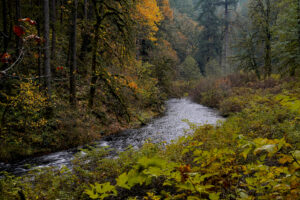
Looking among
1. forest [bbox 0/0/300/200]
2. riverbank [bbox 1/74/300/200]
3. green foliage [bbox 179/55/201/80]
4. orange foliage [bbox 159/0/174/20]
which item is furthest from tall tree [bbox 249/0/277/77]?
green foliage [bbox 179/55/201/80]

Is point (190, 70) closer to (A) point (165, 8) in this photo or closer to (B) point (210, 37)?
(A) point (165, 8)

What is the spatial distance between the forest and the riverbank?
0.07ft

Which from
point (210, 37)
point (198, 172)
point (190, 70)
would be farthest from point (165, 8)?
point (198, 172)

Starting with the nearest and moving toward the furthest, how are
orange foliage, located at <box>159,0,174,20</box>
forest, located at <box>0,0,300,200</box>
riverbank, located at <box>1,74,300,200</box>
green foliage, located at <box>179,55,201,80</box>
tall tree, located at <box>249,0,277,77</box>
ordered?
riverbank, located at <box>1,74,300,200</box>
forest, located at <box>0,0,300,200</box>
tall tree, located at <box>249,0,277,77</box>
orange foliage, located at <box>159,0,174,20</box>
green foliage, located at <box>179,55,201,80</box>

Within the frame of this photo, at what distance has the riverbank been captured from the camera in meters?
1.76

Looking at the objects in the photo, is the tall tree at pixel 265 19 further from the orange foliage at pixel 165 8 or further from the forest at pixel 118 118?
the orange foliage at pixel 165 8

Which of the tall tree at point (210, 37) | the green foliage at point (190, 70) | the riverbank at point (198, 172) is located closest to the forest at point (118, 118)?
the riverbank at point (198, 172)

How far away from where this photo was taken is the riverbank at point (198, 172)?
176 centimetres

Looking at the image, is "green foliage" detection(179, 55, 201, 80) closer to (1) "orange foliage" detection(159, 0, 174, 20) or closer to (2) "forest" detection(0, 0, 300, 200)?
(1) "orange foliage" detection(159, 0, 174, 20)

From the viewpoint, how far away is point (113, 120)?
11703 millimetres

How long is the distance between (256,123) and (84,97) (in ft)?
31.5

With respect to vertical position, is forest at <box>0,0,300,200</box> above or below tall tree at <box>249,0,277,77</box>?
below

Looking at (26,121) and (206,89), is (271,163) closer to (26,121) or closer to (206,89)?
(26,121)

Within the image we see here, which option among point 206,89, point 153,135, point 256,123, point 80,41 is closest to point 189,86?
point 206,89
